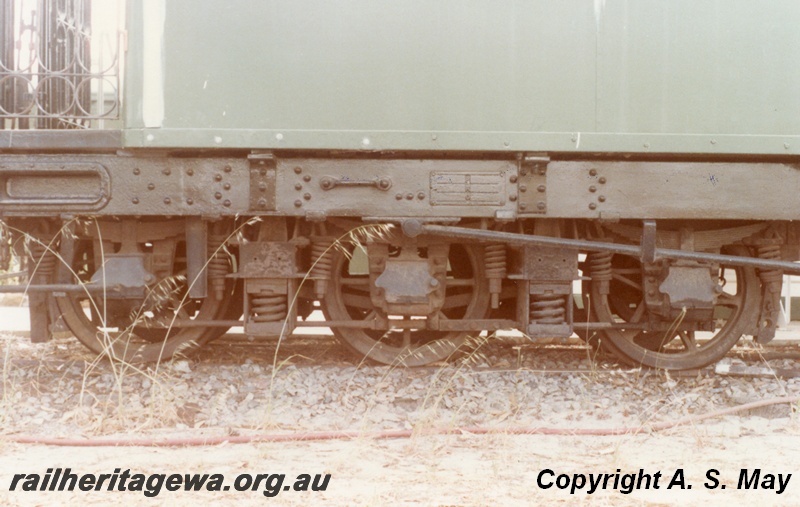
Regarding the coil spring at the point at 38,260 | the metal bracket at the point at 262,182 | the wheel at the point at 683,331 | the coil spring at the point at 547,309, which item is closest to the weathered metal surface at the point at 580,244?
the coil spring at the point at 547,309

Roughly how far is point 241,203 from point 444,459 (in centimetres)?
190

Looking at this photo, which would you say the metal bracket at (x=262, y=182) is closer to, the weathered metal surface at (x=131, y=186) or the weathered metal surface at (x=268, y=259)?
the weathered metal surface at (x=131, y=186)

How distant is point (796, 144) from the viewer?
14.6 feet

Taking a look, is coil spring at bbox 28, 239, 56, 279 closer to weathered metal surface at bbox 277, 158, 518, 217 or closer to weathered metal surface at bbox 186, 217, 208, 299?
weathered metal surface at bbox 186, 217, 208, 299

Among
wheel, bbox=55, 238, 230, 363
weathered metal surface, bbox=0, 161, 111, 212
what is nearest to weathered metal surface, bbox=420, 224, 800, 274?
wheel, bbox=55, 238, 230, 363

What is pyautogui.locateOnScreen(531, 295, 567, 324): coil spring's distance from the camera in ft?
15.5

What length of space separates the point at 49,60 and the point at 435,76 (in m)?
2.35

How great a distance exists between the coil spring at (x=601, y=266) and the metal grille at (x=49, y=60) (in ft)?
10.1

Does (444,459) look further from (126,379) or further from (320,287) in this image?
(126,379)

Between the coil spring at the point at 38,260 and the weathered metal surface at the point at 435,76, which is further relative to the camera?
the coil spring at the point at 38,260

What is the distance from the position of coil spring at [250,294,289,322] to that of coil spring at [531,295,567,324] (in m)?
1.56

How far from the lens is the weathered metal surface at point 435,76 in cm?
433

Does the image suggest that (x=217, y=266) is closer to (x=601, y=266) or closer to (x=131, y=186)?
(x=131, y=186)

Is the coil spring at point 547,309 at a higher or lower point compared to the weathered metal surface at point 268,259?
lower
